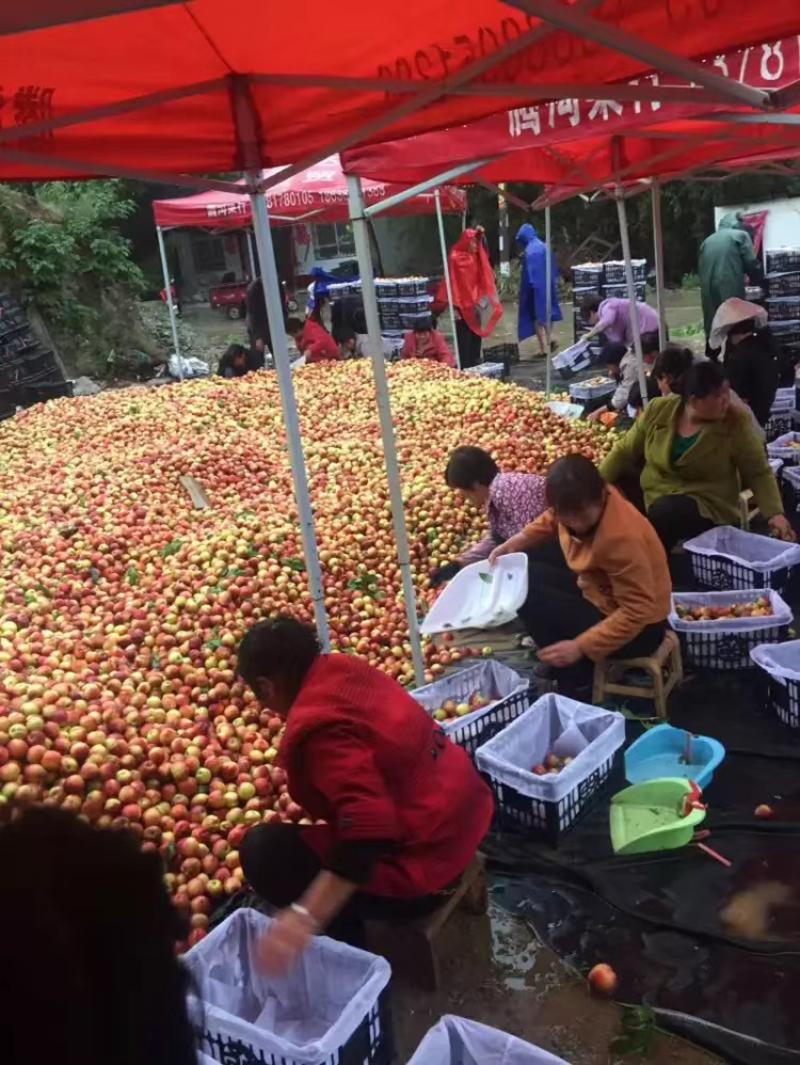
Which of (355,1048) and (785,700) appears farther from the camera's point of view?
(785,700)

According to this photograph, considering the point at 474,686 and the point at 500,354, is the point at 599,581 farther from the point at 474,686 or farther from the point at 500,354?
the point at 500,354

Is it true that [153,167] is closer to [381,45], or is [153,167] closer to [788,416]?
[381,45]

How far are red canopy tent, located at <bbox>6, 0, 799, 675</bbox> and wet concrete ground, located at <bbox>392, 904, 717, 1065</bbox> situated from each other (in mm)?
1847

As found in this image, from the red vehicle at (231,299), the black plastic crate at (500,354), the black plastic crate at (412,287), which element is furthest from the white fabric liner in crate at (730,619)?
the red vehicle at (231,299)

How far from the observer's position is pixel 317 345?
12344 millimetres

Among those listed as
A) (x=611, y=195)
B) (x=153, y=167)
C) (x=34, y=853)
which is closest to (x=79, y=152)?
(x=153, y=167)

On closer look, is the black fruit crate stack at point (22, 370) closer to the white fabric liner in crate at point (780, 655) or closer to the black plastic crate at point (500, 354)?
the black plastic crate at point (500, 354)

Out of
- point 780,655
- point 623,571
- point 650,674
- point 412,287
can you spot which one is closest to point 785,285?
point 412,287

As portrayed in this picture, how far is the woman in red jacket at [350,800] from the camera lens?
226 cm

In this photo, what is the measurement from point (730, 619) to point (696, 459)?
1174 mm

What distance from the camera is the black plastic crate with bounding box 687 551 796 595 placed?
15.8ft

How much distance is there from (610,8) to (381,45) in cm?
68

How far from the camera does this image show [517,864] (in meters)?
3.29

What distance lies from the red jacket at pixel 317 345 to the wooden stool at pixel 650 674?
868 centimetres
